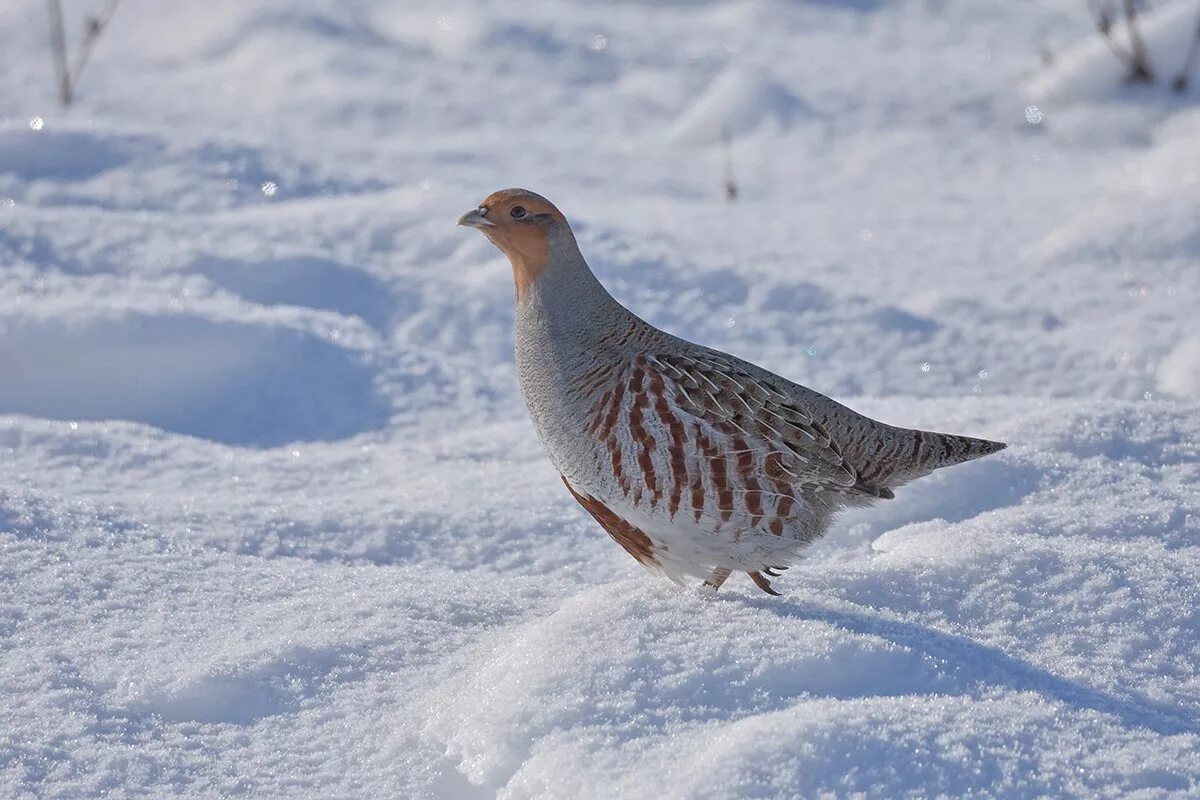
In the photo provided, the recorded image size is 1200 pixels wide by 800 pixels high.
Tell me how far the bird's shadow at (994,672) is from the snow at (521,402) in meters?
0.02

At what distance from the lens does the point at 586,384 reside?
3.26 meters

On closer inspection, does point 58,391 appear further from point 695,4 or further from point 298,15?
point 695,4

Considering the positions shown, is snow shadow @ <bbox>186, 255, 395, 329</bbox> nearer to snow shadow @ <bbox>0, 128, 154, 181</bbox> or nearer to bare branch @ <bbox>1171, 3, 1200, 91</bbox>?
snow shadow @ <bbox>0, 128, 154, 181</bbox>

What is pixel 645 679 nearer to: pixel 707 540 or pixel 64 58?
pixel 707 540

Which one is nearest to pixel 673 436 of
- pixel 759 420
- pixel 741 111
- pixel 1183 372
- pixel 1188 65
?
pixel 759 420

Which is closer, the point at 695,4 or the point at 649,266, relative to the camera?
the point at 649,266

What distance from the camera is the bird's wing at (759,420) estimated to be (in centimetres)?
316

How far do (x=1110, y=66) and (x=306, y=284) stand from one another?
4625 millimetres

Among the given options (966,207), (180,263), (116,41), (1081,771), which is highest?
(116,41)

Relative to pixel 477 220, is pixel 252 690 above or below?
below

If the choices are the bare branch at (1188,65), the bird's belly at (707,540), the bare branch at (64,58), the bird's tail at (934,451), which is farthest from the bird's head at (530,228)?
the bare branch at (1188,65)

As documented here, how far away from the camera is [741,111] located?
787 cm

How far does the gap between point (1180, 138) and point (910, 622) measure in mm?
4879

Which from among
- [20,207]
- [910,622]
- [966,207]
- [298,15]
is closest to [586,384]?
[910,622]
